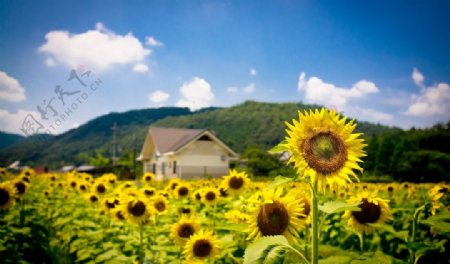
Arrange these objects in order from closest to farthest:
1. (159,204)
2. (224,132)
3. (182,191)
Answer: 1. (159,204)
2. (182,191)
3. (224,132)

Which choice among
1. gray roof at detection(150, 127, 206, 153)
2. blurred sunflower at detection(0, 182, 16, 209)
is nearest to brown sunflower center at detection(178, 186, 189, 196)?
blurred sunflower at detection(0, 182, 16, 209)

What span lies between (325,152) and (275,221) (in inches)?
27.4

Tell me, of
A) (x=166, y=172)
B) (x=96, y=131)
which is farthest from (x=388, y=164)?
(x=96, y=131)

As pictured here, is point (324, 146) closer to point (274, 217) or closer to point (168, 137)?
point (274, 217)

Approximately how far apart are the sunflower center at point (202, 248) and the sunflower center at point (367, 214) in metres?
1.33

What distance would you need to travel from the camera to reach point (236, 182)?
539 centimetres

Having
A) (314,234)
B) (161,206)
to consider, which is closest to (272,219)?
(314,234)

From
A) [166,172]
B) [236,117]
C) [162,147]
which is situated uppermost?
[236,117]

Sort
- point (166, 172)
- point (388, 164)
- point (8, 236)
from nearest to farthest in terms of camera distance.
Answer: point (8, 236) → point (388, 164) → point (166, 172)

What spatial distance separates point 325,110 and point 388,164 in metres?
34.6

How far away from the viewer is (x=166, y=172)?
36469 millimetres

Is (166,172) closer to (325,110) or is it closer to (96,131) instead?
(325,110)

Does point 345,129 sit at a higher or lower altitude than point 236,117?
lower

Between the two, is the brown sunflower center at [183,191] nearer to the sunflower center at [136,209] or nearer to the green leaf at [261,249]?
the sunflower center at [136,209]
